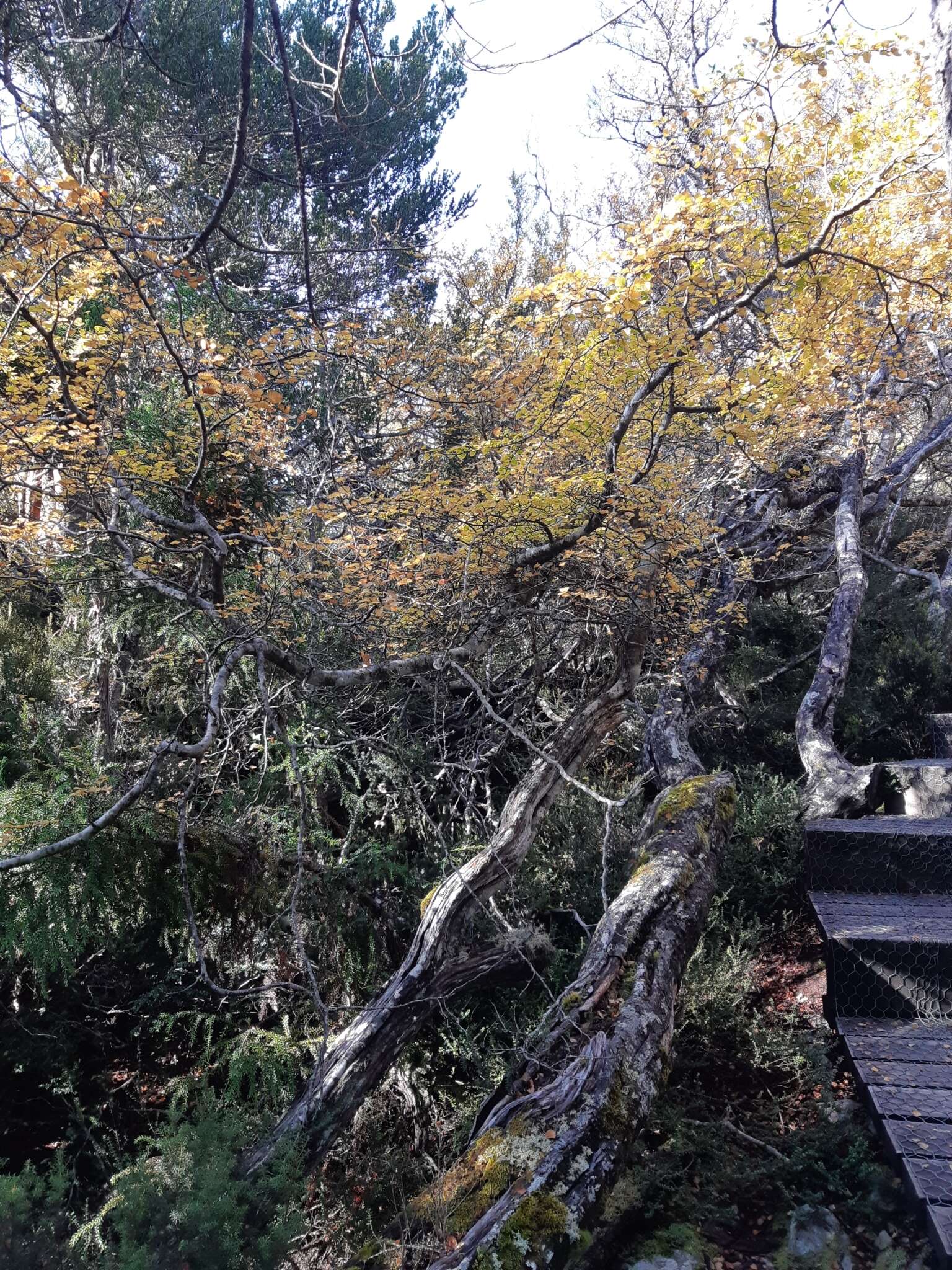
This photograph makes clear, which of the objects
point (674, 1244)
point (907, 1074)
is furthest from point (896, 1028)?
point (674, 1244)

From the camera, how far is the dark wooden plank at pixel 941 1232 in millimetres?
1870

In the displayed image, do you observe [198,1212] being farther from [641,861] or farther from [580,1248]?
[641,861]

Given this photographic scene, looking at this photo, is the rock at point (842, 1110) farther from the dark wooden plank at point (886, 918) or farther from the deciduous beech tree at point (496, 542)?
the deciduous beech tree at point (496, 542)

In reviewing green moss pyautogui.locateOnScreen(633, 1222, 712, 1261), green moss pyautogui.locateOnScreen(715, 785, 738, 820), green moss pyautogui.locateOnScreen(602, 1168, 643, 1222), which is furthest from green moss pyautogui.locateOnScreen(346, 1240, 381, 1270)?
green moss pyautogui.locateOnScreen(715, 785, 738, 820)

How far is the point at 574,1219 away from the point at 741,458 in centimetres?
630

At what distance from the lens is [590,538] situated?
507 cm

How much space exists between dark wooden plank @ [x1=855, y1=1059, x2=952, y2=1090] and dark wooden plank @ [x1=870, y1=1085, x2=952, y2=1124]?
0.03 metres

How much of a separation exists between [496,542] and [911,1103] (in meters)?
3.52

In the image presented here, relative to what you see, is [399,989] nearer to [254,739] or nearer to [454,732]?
[254,739]

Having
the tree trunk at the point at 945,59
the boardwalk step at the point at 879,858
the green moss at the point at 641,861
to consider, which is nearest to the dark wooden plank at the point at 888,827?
the boardwalk step at the point at 879,858

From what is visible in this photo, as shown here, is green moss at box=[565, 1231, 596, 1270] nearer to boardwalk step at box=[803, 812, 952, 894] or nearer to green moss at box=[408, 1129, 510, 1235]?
green moss at box=[408, 1129, 510, 1235]

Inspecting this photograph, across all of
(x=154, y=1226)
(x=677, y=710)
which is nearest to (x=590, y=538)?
(x=677, y=710)

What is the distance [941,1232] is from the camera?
191 cm

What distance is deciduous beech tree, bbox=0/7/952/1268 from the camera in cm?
313
